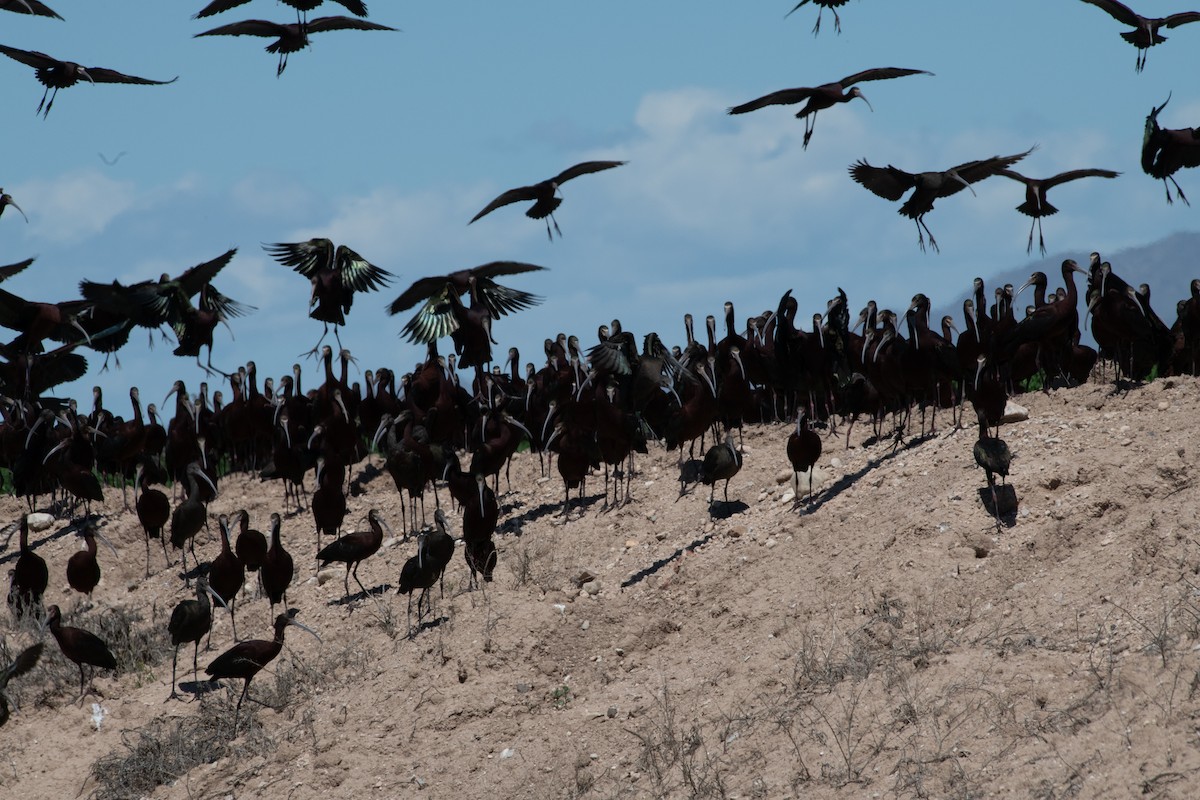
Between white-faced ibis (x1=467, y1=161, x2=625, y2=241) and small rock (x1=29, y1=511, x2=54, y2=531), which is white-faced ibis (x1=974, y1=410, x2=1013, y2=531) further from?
small rock (x1=29, y1=511, x2=54, y2=531)

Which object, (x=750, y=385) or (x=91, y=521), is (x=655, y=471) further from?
(x=91, y=521)

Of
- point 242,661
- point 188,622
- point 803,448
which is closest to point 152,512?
point 188,622

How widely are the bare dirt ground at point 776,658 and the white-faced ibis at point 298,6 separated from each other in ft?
17.2

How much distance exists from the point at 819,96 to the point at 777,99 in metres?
0.50

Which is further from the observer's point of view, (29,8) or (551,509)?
(551,509)

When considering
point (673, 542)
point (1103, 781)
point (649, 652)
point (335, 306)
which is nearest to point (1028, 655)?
point (1103, 781)

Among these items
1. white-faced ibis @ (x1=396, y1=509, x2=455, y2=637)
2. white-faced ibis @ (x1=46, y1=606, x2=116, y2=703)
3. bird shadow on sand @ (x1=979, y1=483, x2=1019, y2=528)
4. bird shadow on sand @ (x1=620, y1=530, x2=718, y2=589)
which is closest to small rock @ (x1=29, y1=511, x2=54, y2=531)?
white-faced ibis @ (x1=46, y1=606, x2=116, y2=703)

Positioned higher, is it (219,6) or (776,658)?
(219,6)

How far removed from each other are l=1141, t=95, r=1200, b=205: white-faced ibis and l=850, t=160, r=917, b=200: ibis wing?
6.85 ft

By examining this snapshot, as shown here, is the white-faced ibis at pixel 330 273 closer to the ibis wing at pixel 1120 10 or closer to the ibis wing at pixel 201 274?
the ibis wing at pixel 201 274

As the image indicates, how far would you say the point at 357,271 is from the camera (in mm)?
17375

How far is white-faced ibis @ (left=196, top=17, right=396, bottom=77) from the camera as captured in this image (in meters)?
13.9

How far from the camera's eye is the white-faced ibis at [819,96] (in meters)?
13.1

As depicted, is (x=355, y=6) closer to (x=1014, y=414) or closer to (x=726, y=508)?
(x=726, y=508)
